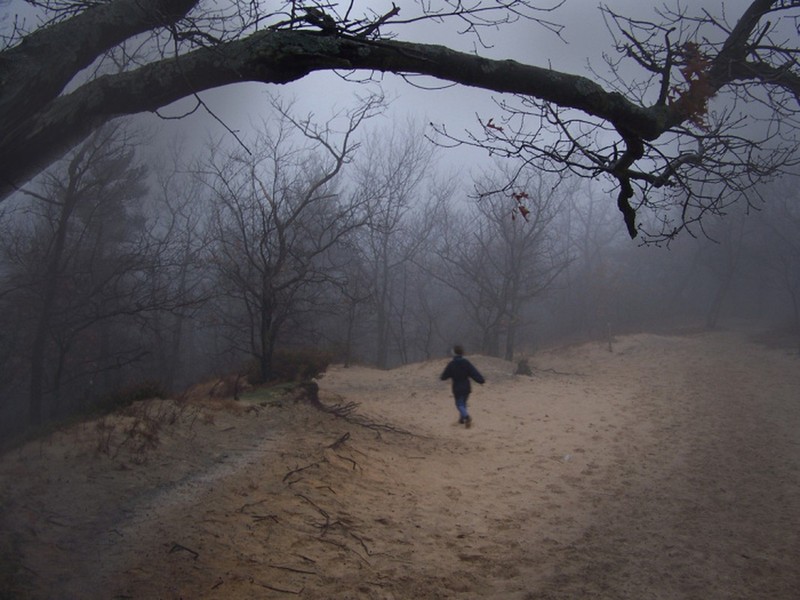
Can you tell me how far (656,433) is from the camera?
36.7ft

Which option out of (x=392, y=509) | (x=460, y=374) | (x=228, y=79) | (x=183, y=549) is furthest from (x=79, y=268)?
(x=228, y=79)

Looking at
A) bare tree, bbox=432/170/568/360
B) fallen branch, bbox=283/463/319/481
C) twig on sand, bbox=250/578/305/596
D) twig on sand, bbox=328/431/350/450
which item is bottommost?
twig on sand, bbox=250/578/305/596

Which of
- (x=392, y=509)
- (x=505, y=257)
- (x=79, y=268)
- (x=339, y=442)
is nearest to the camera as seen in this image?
(x=392, y=509)

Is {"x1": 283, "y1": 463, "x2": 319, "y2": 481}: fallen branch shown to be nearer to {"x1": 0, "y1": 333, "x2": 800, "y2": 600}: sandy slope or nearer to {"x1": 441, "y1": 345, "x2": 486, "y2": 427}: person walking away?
{"x1": 0, "y1": 333, "x2": 800, "y2": 600}: sandy slope

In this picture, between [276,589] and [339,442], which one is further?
[339,442]

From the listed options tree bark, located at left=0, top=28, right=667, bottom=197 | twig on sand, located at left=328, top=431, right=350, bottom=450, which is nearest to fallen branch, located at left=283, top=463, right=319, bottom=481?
twig on sand, located at left=328, top=431, right=350, bottom=450

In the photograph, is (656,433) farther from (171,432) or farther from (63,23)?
(63,23)

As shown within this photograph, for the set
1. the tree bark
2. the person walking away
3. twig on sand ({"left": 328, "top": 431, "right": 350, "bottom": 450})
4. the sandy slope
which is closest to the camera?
the tree bark

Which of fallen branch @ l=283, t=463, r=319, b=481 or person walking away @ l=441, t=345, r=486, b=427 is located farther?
person walking away @ l=441, t=345, r=486, b=427

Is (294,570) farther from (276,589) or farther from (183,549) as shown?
(183,549)

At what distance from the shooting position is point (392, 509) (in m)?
6.38

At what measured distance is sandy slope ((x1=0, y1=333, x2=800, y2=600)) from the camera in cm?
435

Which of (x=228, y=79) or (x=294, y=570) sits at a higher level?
(x=228, y=79)

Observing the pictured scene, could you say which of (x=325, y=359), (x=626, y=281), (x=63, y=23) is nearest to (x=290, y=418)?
(x=63, y=23)
